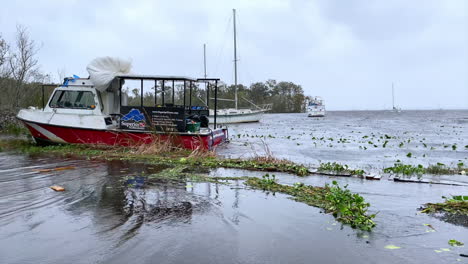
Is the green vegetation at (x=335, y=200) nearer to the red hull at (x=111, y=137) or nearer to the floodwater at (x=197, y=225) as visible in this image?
the floodwater at (x=197, y=225)

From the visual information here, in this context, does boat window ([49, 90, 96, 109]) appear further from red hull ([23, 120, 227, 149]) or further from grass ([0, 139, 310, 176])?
grass ([0, 139, 310, 176])

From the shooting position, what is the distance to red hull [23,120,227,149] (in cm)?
1357

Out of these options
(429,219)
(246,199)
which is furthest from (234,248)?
(429,219)

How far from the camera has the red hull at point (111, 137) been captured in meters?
13.6

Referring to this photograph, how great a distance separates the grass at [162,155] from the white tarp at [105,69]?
2.33 m

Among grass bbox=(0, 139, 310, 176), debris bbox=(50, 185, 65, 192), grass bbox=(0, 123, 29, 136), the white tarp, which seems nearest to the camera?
debris bbox=(50, 185, 65, 192)

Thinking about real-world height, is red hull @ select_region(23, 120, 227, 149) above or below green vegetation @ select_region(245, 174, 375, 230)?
above

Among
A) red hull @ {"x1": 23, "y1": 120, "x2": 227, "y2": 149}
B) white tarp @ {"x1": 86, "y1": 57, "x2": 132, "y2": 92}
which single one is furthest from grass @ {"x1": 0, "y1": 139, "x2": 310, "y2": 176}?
white tarp @ {"x1": 86, "y1": 57, "x2": 132, "y2": 92}

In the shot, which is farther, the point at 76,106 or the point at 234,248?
the point at 76,106

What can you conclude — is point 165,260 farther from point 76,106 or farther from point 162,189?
point 76,106

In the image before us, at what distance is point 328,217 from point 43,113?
40.0 feet

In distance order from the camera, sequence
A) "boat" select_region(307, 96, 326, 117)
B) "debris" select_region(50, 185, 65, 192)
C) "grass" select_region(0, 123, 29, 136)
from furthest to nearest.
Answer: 1. "boat" select_region(307, 96, 326, 117)
2. "grass" select_region(0, 123, 29, 136)
3. "debris" select_region(50, 185, 65, 192)

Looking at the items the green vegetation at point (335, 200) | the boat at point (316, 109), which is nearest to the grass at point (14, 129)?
the green vegetation at point (335, 200)

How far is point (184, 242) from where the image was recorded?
15.5ft
